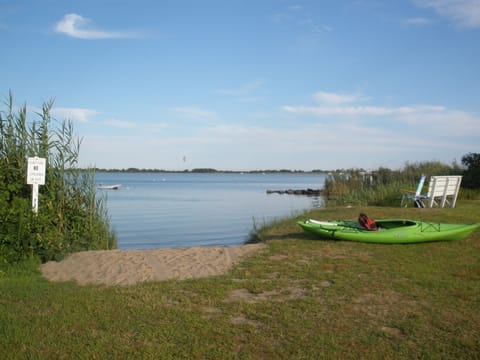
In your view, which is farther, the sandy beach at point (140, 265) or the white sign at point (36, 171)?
the white sign at point (36, 171)

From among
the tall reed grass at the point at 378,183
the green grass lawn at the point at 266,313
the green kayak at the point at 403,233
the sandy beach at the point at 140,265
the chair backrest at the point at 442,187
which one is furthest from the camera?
the tall reed grass at the point at 378,183

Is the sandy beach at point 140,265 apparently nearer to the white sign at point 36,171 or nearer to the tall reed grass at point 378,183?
the white sign at point 36,171

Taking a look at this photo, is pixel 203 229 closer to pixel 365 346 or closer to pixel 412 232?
pixel 412 232

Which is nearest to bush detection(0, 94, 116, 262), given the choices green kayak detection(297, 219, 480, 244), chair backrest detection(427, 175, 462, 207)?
green kayak detection(297, 219, 480, 244)

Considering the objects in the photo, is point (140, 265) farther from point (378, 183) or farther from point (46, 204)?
point (378, 183)

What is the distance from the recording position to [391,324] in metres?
5.61

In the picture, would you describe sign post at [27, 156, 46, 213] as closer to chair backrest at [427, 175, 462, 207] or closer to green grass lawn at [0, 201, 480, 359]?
green grass lawn at [0, 201, 480, 359]

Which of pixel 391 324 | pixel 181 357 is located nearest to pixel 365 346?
pixel 391 324

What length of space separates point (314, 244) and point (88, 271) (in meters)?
4.68

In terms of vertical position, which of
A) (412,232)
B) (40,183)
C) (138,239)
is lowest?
(138,239)

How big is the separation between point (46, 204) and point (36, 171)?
32.1 inches

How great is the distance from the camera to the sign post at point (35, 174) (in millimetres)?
9484

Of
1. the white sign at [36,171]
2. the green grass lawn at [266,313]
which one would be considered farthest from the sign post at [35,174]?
the green grass lawn at [266,313]

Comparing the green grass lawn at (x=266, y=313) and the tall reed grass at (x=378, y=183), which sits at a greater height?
the tall reed grass at (x=378, y=183)
